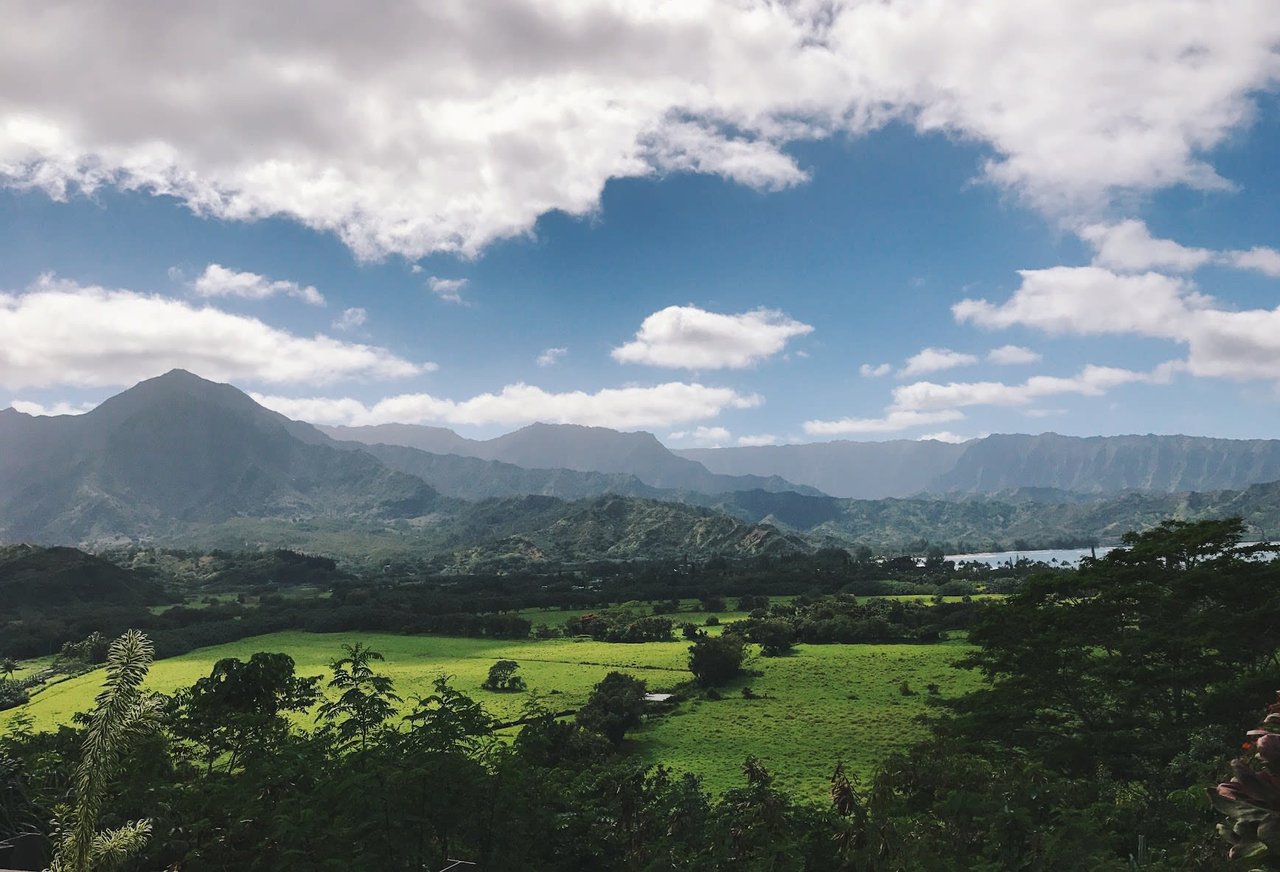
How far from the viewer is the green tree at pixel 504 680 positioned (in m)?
77.1

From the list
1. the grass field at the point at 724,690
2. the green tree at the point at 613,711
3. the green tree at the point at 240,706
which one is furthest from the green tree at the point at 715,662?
the green tree at the point at 240,706

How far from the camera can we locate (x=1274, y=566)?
1147 inches

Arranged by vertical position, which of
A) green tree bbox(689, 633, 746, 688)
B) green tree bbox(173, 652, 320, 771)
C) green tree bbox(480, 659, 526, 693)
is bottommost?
green tree bbox(480, 659, 526, 693)

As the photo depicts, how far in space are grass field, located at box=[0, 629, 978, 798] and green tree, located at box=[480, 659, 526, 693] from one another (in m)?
1.77

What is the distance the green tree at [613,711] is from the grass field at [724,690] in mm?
1760

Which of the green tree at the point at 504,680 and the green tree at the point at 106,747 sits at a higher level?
the green tree at the point at 106,747

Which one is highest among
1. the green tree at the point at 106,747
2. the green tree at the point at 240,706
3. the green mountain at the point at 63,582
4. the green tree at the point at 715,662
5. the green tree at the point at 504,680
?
the green tree at the point at 106,747

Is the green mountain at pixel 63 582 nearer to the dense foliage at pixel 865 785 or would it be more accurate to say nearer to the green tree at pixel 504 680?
the green tree at pixel 504 680

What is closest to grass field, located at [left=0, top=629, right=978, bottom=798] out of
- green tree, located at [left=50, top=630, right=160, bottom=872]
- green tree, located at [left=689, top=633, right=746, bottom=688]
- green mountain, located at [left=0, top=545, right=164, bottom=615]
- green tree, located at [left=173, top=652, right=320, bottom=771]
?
green tree, located at [left=689, top=633, right=746, bottom=688]

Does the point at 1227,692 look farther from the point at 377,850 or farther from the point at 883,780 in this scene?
the point at 377,850

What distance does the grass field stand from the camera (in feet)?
165

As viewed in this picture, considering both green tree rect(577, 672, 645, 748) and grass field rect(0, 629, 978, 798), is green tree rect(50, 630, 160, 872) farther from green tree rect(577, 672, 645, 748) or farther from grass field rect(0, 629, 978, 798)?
green tree rect(577, 672, 645, 748)

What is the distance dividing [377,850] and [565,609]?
139642mm

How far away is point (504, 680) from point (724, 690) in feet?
80.7
